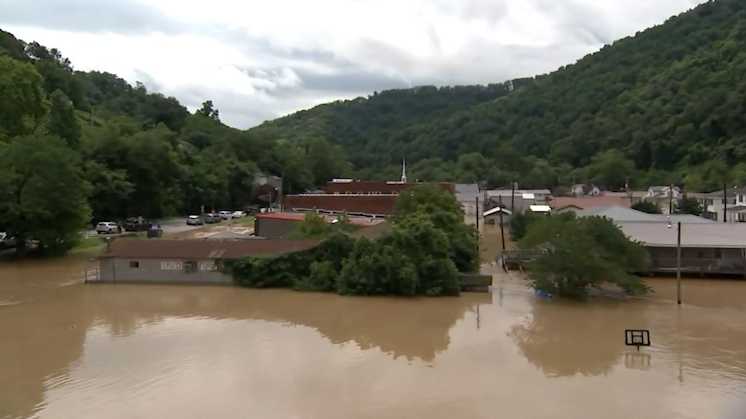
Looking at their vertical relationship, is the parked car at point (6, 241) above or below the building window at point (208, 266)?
above

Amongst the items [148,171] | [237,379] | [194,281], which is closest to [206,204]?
[148,171]

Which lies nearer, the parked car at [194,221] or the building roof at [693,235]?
the building roof at [693,235]

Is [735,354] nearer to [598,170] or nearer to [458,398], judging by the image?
[458,398]

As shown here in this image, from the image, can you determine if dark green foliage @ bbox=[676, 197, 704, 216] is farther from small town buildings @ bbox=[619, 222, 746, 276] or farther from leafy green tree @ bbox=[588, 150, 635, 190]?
leafy green tree @ bbox=[588, 150, 635, 190]

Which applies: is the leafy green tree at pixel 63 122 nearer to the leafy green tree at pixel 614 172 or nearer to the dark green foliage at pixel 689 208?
the dark green foliage at pixel 689 208

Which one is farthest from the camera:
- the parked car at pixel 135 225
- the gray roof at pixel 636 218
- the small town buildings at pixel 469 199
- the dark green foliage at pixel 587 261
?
the small town buildings at pixel 469 199

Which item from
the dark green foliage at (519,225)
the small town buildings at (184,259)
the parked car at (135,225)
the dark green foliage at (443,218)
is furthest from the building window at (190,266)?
the dark green foliage at (519,225)

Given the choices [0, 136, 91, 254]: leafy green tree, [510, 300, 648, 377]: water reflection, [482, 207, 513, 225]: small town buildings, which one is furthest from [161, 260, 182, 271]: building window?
[482, 207, 513, 225]: small town buildings
